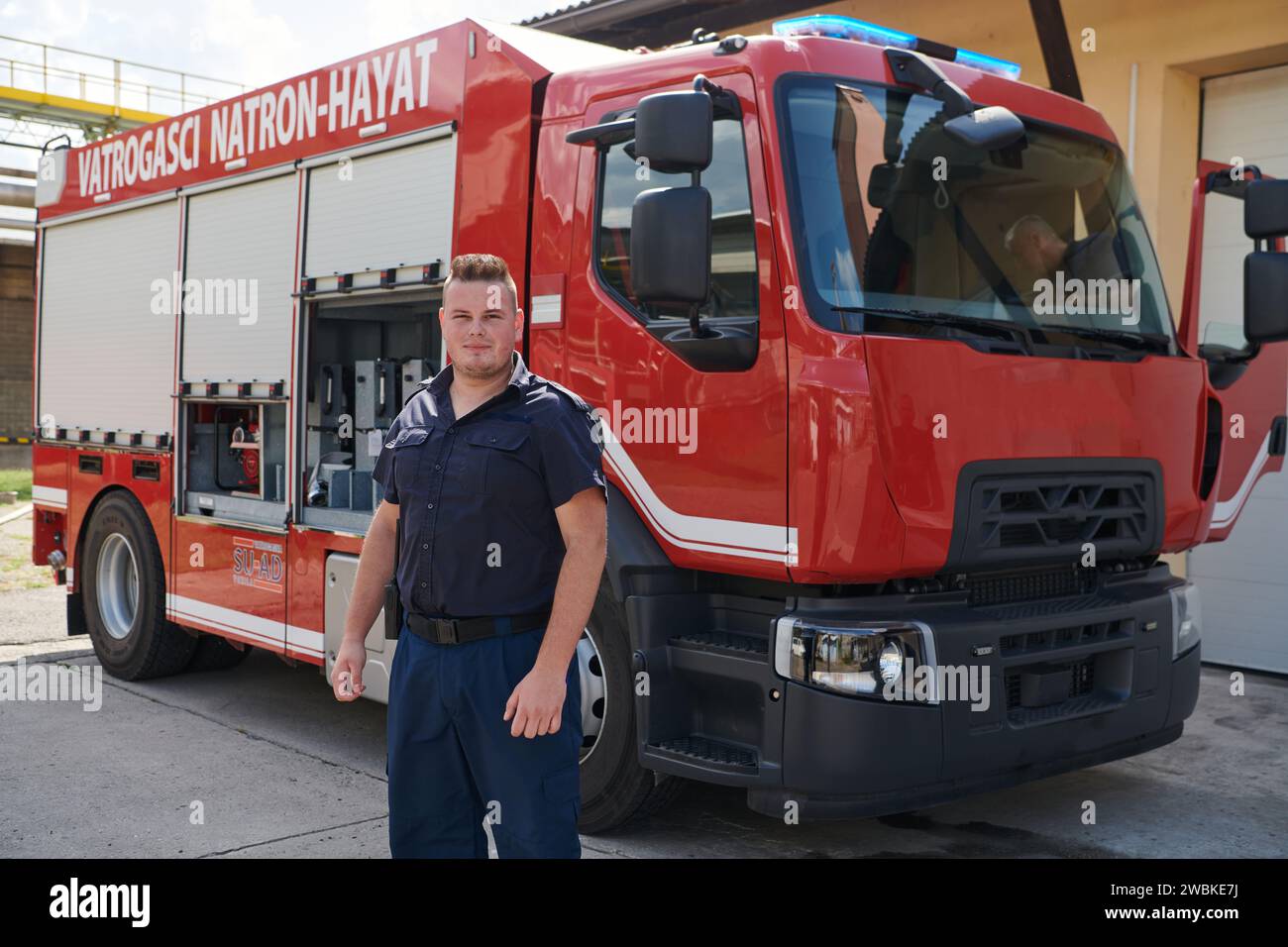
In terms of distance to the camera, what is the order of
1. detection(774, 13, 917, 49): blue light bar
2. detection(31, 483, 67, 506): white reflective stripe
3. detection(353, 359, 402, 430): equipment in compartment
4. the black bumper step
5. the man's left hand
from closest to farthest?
the man's left hand → the black bumper step → detection(774, 13, 917, 49): blue light bar → detection(353, 359, 402, 430): equipment in compartment → detection(31, 483, 67, 506): white reflective stripe

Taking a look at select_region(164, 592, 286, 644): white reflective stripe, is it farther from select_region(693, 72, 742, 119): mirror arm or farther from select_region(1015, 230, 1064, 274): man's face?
select_region(1015, 230, 1064, 274): man's face

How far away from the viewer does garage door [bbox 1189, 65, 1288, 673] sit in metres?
7.54

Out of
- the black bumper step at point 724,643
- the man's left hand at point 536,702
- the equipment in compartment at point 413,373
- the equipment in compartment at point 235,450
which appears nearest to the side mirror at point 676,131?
the black bumper step at point 724,643

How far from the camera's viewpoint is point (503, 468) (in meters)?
2.98

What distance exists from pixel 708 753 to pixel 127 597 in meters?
4.77

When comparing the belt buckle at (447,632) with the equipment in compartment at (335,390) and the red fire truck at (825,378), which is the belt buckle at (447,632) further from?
the equipment in compartment at (335,390)

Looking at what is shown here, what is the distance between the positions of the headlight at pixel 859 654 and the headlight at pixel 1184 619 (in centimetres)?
130

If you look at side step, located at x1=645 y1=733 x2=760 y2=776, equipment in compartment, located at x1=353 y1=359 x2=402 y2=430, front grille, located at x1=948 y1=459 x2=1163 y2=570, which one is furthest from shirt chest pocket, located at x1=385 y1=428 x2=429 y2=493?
equipment in compartment, located at x1=353 y1=359 x2=402 y2=430

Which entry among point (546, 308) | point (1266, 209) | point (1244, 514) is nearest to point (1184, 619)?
point (1266, 209)

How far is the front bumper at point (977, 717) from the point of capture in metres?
3.84

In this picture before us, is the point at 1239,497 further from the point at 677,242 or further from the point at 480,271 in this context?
the point at 480,271

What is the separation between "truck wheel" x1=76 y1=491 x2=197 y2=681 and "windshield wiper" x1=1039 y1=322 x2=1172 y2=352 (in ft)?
16.2

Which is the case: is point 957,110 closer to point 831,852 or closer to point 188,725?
point 831,852
